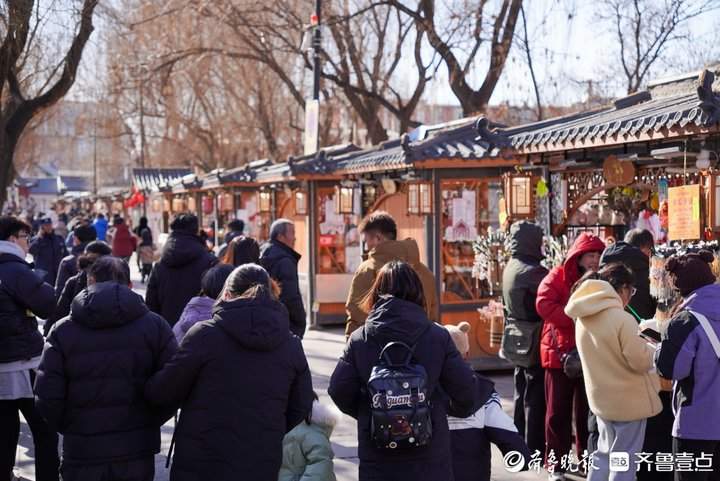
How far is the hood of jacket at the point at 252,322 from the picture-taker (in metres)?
3.84

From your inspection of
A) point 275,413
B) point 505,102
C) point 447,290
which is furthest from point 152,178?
point 275,413

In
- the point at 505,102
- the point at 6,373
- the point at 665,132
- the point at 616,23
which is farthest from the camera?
the point at 616,23

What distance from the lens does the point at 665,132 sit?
672cm

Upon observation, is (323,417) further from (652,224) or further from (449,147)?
(449,147)

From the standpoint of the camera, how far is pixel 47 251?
1145 centimetres

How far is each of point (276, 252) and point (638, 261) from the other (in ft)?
9.16

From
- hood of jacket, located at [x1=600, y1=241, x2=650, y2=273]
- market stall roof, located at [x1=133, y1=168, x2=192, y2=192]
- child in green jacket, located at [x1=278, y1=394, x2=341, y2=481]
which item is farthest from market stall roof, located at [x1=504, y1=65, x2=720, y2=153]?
market stall roof, located at [x1=133, y1=168, x2=192, y2=192]

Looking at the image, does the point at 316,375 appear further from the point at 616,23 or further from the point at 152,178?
Answer: the point at 152,178

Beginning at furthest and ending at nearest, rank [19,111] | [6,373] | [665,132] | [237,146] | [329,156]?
[237,146]
[329,156]
[19,111]
[665,132]
[6,373]

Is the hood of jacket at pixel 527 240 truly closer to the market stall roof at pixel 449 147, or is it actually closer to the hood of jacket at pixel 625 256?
the hood of jacket at pixel 625 256

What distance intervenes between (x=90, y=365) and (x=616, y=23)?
20498 mm

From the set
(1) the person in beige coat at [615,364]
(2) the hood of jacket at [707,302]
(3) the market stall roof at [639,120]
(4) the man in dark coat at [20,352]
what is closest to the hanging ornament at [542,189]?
(3) the market stall roof at [639,120]

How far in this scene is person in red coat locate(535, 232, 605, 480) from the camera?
599cm

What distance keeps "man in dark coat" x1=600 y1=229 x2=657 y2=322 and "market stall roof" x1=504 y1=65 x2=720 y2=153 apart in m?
0.86
